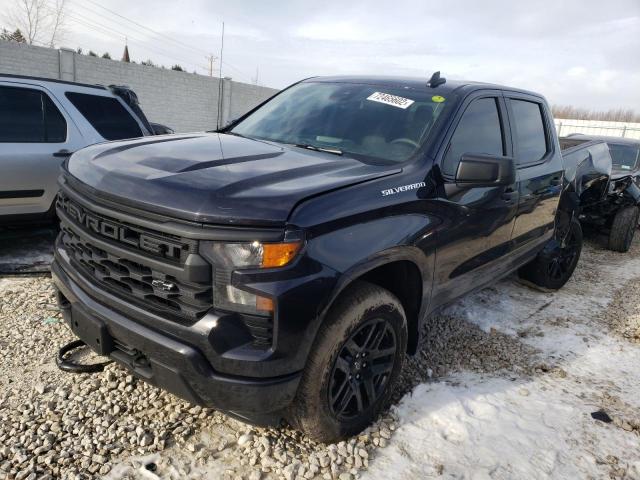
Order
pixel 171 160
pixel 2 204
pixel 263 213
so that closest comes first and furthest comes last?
pixel 263 213 → pixel 171 160 → pixel 2 204

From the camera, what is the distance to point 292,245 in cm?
202

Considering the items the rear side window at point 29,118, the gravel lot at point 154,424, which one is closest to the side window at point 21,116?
the rear side window at point 29,118

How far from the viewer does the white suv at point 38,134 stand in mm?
4461

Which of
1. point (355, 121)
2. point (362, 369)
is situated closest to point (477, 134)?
point (355, 121)

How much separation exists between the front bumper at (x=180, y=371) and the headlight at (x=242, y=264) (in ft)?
0.84

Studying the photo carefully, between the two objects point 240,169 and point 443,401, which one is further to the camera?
point 443,401

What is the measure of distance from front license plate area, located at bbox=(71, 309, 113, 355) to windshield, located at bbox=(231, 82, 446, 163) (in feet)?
5.17

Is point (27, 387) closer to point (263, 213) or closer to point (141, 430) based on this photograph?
point (141, 430)

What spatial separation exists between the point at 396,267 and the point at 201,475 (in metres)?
1.42

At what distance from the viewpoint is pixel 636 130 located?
25484mm

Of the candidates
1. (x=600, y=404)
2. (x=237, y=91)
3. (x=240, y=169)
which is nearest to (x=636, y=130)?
(x=237, y=91)

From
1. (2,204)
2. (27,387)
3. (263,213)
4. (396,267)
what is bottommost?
(27,387)

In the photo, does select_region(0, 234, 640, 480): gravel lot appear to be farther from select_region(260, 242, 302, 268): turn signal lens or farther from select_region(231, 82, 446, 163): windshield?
select_region(231, 82, 446, 163): windshield

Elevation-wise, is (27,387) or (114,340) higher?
(114,340)
